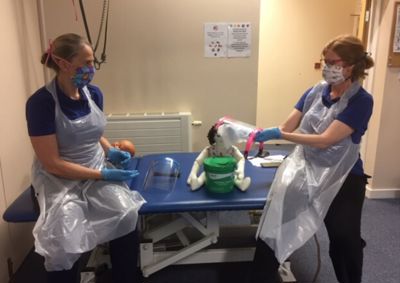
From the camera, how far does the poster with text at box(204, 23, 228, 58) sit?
9.90 feet

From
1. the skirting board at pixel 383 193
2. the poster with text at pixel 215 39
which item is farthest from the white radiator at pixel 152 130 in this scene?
the skirting board at pixel 383 193

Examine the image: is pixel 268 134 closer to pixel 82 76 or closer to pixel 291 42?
pixel 82 76

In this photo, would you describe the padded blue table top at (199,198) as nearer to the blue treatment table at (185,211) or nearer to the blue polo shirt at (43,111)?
the blue treatment table at (185,211)

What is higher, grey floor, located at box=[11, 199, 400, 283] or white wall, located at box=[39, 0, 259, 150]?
white wall, located at box=[39, 0, 259, 150]

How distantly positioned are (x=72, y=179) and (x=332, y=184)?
1227 mm

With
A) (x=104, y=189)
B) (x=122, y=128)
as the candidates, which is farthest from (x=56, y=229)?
(x=122, y=128)

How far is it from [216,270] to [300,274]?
0.50 metres

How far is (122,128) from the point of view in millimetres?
3023

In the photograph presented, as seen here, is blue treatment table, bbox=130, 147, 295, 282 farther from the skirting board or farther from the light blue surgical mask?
the skirting board

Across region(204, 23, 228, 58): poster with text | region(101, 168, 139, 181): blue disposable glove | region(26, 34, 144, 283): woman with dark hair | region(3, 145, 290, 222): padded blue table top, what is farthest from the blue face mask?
region(204, 23, 228, 58): poster with text

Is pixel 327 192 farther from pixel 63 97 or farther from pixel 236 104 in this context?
pixel 236 104

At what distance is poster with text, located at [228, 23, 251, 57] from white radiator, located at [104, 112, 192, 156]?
0.67 meters

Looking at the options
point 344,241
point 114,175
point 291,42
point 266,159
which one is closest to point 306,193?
point 344,241

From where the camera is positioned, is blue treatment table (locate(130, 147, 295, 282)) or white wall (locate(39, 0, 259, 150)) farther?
white wall (locate(39, 0, 259, 150))
